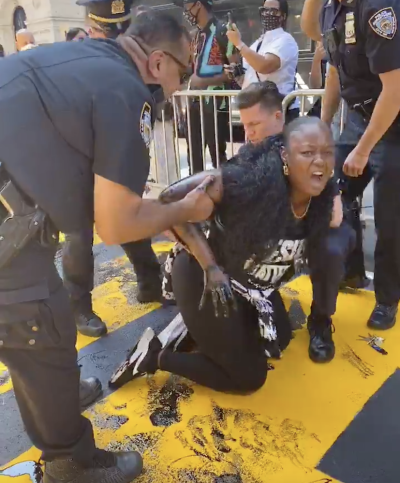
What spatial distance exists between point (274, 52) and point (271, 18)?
28cm

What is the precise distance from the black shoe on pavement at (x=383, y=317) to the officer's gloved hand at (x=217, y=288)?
0.96 m

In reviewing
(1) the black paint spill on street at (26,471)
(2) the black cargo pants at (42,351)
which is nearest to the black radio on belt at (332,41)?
(2) the black cargo pants at (42,351)

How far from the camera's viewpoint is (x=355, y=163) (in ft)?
7.38

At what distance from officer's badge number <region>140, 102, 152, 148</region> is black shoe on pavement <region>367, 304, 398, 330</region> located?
1714mm

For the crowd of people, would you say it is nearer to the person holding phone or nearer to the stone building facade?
the person holding phone

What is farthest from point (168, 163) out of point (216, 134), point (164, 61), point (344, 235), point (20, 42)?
point (164, 61)

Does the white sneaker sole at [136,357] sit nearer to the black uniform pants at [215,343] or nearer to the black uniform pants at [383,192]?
the black uniform pants at [215,343]

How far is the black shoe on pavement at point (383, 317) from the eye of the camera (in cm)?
239

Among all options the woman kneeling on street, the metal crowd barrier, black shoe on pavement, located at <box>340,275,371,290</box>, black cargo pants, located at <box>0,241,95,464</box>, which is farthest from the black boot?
the metal crowd barrier

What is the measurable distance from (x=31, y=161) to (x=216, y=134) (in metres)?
2.91

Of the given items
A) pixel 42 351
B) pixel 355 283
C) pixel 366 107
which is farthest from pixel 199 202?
pixel 355 283

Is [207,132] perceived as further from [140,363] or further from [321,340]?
[140,363]

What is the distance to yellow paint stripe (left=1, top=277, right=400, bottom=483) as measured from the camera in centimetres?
162

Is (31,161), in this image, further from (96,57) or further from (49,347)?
(49,347)
